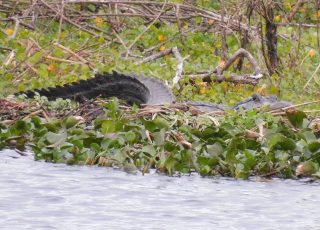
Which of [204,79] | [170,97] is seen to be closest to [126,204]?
[170,97]

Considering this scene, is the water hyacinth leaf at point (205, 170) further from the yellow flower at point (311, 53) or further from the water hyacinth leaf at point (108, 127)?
the yellow flower at point (311, 53)

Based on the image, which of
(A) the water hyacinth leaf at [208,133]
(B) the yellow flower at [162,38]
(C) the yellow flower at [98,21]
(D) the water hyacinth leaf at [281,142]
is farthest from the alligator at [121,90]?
(C) the yellow flower at [98,21]

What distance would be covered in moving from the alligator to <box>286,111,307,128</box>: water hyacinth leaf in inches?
41.3

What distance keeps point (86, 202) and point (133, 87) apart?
3.21 m

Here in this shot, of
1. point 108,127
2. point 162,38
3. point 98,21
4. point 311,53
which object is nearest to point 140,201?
point 108,127

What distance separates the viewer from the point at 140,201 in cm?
643

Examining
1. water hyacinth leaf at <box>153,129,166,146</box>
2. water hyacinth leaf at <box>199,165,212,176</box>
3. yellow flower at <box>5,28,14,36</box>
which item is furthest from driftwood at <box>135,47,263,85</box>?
water hyacinth leaf at <box>199,165,212,176</box>

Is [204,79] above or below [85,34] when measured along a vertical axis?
below

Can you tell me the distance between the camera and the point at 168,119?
8234mm

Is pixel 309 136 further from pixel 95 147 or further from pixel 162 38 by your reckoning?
pixel 162 38

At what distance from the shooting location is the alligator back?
9.27 metres

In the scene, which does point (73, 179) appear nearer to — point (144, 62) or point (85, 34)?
point (144, 62)

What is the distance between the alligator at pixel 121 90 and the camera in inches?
360

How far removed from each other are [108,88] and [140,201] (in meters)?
3.15
